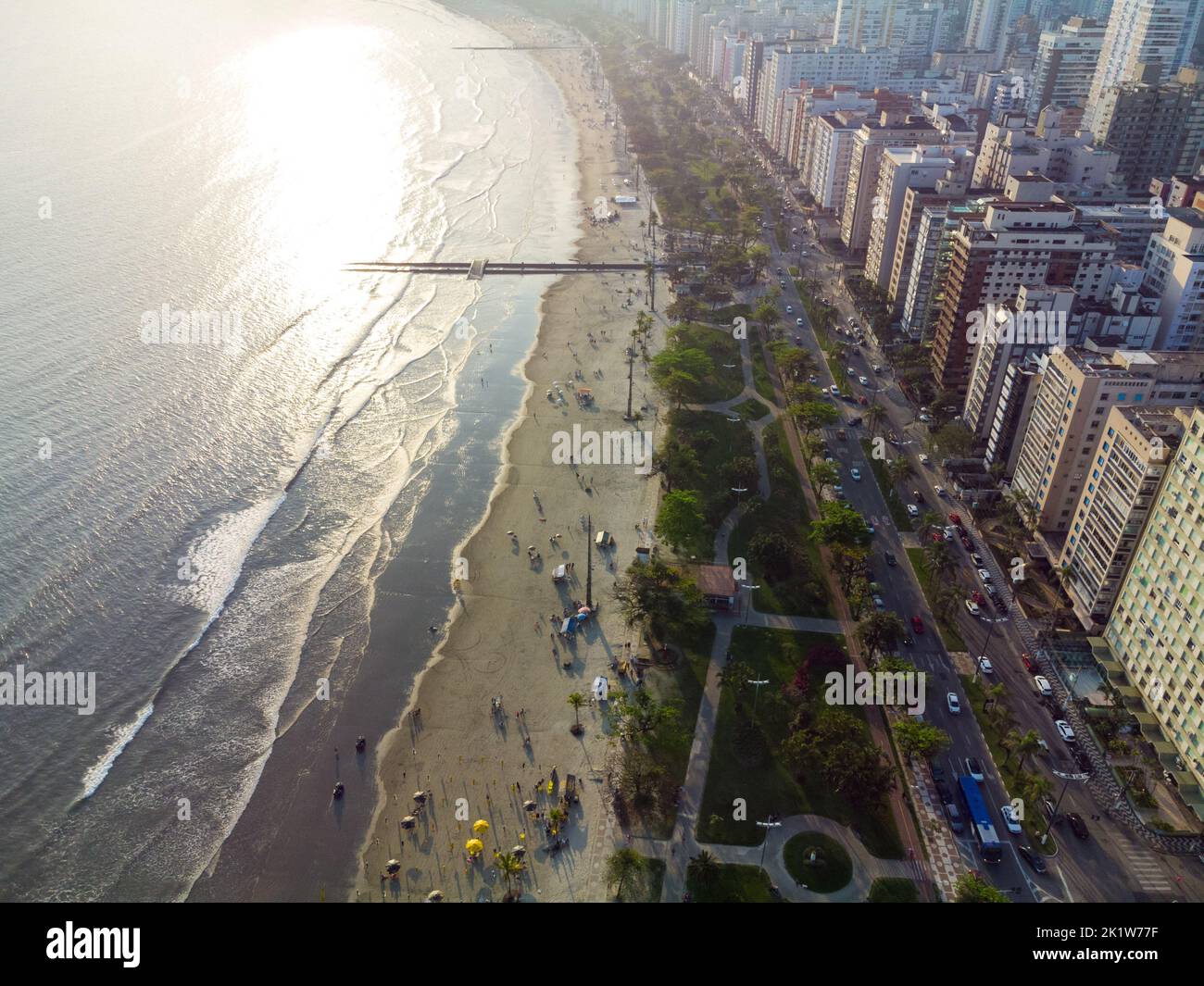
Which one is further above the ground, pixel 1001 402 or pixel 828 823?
pixel 1001 402

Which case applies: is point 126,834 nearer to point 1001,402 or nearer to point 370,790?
point 370,790

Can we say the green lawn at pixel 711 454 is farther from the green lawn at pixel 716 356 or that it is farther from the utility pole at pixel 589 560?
the utility pole at pixel 589 560

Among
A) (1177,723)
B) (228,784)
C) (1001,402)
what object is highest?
(1001,402)

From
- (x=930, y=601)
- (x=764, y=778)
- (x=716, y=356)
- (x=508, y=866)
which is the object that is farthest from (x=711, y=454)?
(x=508, y=866)

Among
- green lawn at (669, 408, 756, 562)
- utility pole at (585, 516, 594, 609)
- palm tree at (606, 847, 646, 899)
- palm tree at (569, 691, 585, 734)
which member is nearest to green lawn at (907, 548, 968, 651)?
green lawn at (669, 408, 756, 562)

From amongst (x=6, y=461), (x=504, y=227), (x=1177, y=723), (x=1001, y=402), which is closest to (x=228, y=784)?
(x=6, y=461)

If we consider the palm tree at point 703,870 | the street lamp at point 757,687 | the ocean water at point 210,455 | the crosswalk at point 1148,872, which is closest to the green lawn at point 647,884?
the palm tree at point 703,870
